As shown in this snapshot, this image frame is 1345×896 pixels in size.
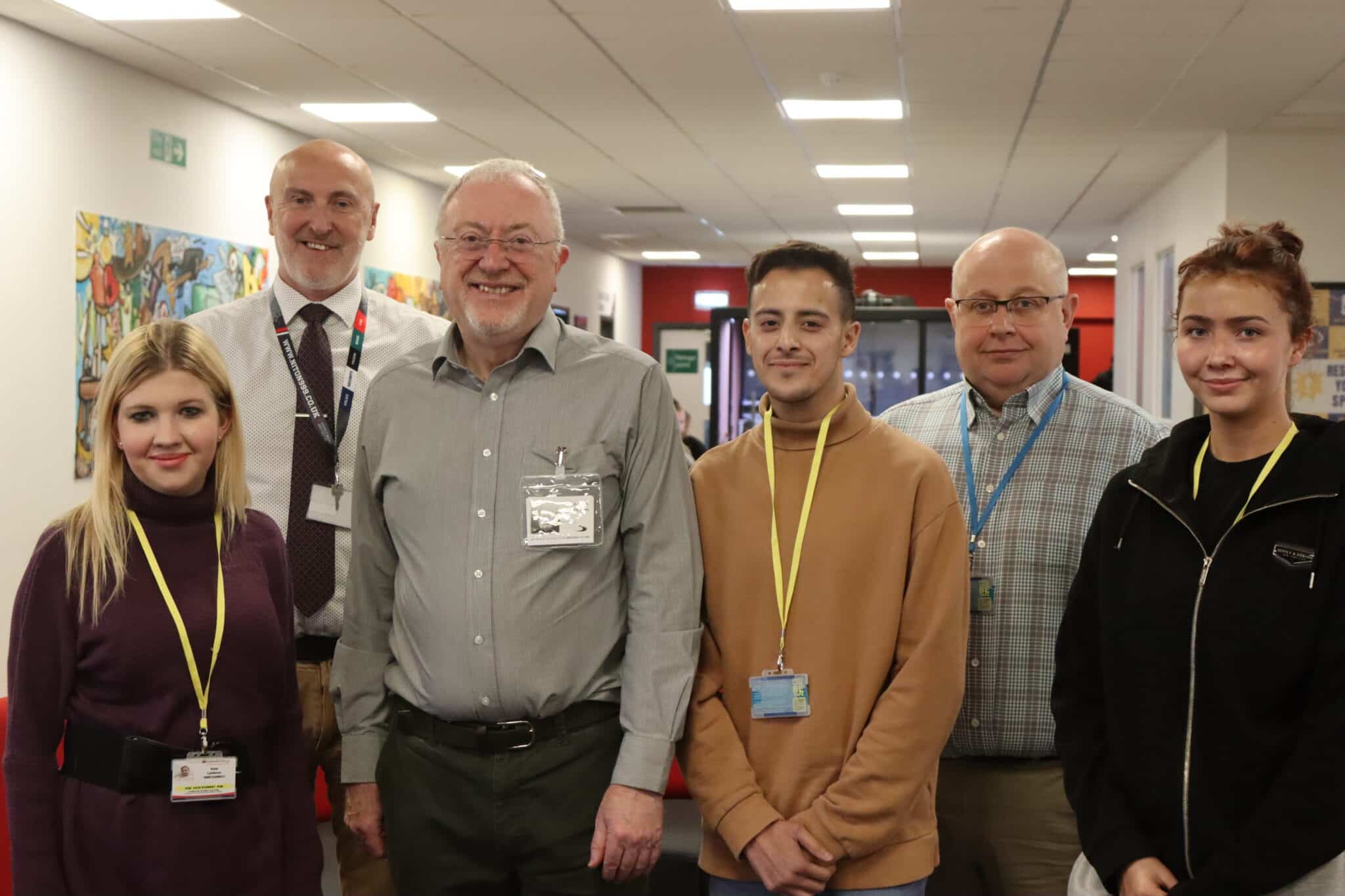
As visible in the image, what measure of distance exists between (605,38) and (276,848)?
491 cm

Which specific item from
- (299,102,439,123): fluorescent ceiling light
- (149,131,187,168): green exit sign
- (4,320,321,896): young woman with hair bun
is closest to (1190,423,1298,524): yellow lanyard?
(4,320,321,896): young woman with hair bun

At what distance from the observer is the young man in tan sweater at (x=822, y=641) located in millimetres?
2086

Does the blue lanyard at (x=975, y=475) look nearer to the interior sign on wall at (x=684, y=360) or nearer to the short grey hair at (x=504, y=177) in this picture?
the short grey hair at (x=504, y=177)

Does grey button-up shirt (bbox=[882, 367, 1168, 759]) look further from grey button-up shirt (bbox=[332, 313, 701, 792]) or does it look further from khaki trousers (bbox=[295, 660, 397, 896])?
khaki trousers (bbox=[295, 660, 397, 896])

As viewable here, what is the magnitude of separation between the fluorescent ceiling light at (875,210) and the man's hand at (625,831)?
11.4m

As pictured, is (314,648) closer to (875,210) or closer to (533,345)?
(533,345)

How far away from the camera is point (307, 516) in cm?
266

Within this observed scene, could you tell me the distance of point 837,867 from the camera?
212cm

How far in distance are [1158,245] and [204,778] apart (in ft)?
35.5

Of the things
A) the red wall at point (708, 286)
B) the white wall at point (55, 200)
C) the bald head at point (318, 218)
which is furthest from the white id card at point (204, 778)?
the red wall at point (708, 286)

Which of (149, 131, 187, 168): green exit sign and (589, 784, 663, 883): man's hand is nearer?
(589, 784, 663, 883): man's hand

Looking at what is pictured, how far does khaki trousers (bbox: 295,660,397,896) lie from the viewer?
8.64 ft

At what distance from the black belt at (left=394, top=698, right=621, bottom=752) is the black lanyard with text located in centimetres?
70

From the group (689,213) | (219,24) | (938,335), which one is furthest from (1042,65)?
(689,213)
